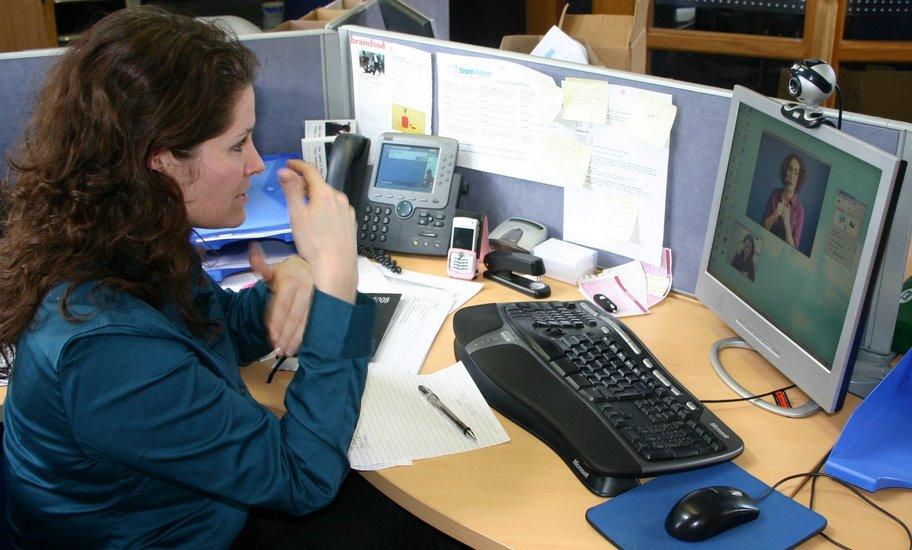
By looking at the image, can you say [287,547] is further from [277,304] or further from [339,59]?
[339,59]

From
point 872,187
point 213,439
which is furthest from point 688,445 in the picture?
point 213,439

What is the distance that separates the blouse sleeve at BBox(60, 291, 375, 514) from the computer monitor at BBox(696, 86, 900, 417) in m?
0.57

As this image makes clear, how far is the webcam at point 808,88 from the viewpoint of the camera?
1152 millimetres

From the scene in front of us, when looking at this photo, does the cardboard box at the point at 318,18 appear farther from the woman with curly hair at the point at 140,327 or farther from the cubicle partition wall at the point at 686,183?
the woman with curly hair at the point at 140,327

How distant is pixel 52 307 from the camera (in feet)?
3.14

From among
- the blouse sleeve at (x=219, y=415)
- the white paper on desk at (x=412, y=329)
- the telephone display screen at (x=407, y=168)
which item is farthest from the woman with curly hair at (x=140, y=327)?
the telephone display screen at (x=407, y=168)

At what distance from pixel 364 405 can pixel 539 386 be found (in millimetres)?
243

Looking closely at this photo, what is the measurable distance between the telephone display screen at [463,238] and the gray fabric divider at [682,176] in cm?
15

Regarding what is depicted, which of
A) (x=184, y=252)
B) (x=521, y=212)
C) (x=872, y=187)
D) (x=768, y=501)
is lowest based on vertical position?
(x=768, y=501)

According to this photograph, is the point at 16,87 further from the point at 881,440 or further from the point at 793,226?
the point at 881,440

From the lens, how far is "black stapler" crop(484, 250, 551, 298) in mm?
1562

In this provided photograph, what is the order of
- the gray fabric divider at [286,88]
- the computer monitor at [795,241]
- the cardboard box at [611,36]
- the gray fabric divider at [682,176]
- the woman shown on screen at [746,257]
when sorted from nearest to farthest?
the computer monitor at [795,241]
the woman shown on screen at [746,257]
the gray fabric divider at [682,176]
the gray fabric divider at [286,88]
the cardboard box at [611,36]

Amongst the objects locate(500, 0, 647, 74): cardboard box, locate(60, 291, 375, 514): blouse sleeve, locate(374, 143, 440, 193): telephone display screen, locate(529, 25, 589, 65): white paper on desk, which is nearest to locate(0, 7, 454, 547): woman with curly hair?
locate(60, 291, 375, 514): blouse sleeve

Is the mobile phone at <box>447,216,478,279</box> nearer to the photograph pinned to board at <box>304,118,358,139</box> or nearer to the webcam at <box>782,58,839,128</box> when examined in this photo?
the photograph pinned to board at <box>304,118,358,139</box>
